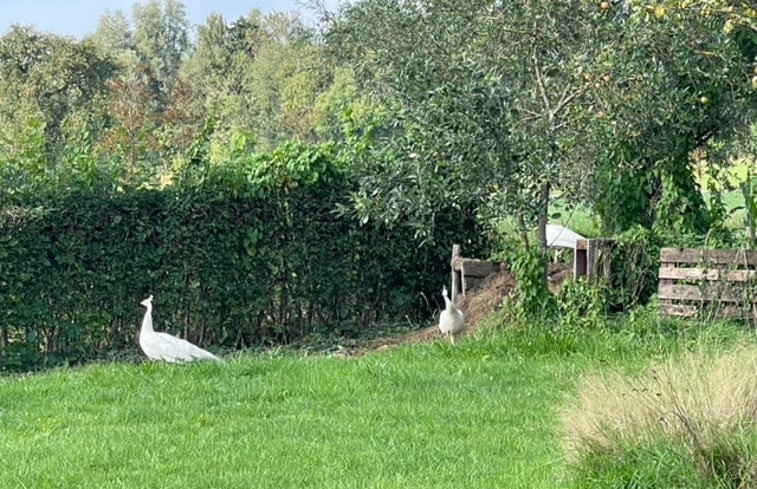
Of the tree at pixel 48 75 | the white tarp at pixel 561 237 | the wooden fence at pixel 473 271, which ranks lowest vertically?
the wooden fence at pixel 473 271

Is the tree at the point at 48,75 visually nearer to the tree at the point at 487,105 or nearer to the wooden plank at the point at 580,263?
the tree at the point at 487,105

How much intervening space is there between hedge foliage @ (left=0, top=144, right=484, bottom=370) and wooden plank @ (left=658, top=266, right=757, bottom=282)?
3745 millimetres

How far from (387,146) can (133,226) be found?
3109 mm

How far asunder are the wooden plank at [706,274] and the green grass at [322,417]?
0.88 metres

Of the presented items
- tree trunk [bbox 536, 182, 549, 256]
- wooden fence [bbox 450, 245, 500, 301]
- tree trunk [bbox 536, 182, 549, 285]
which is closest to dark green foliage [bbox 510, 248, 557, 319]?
tree trunk [bbox 536, 182, 549, 285]

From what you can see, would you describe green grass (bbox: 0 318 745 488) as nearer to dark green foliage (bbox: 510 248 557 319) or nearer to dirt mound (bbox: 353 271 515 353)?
dark green foliage (bbox: 510 248 557 319)

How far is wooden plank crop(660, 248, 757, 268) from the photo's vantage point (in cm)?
955

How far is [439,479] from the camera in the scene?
4941 millimetres

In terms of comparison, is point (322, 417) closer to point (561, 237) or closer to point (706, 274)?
point (706, 274)

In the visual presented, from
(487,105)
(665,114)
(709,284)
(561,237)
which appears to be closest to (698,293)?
(709,284)

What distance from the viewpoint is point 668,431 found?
4598 millimetres

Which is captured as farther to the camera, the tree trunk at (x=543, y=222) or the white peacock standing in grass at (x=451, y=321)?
the tree trunk at (x=543, y=222)

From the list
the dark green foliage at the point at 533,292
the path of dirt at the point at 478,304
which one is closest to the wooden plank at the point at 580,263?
the path of dirt at the point at 478,304

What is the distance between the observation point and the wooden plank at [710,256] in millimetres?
9547
